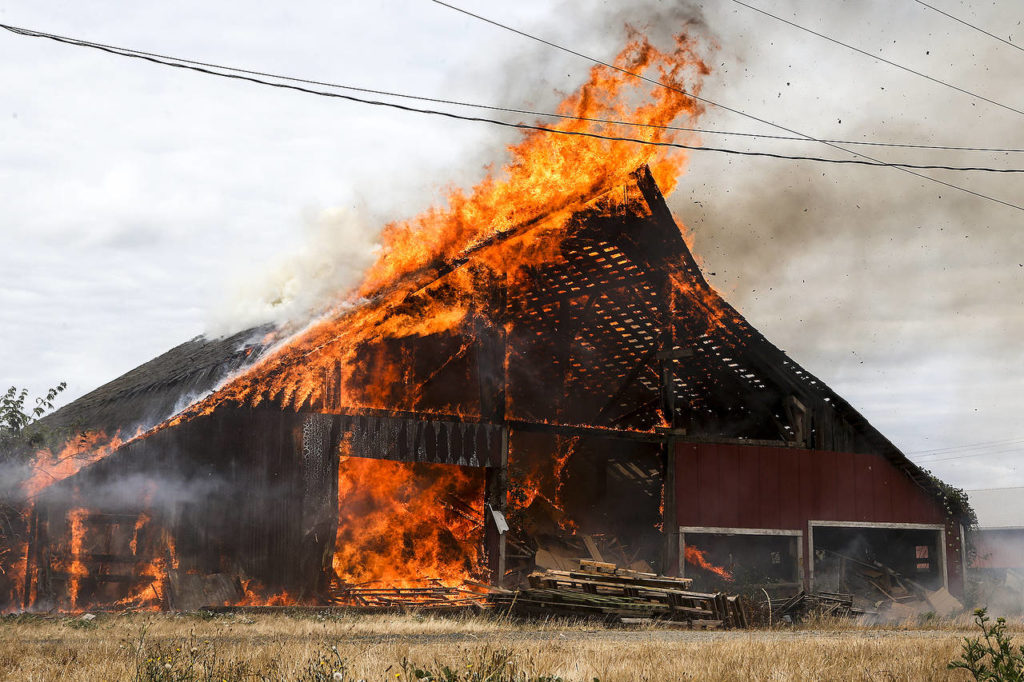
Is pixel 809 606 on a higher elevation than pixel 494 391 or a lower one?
lower

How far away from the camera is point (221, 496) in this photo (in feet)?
58.7

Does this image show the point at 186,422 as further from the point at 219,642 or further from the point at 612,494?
the point at 612,494

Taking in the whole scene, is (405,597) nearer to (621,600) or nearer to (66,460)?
(621,600)

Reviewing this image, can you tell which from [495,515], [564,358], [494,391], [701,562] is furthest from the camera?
[564,358]

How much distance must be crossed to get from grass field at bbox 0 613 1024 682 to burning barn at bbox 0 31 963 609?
209 centimetres

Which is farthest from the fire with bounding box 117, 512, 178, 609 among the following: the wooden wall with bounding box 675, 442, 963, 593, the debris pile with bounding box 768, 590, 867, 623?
the debris pile with bounding box 768, 590, 867, 623

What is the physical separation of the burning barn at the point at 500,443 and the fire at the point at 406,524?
53 mm

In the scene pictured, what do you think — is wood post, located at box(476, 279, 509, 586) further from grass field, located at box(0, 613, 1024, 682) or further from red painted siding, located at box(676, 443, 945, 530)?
red painted siding, located at box(676, 443, 945, 530)

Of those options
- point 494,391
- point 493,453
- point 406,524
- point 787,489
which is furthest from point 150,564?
point 787,489

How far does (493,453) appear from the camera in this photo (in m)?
20.7

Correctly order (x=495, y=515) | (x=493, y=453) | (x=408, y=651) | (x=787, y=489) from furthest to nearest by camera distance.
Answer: (x=787, y=489) → (x=493, y=453) → (x=495, y=515) → (x=408, y=651)

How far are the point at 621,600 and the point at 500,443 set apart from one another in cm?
463

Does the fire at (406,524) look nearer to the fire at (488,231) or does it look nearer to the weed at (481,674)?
the fire at (488,231)

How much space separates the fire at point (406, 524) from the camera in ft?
69.7
